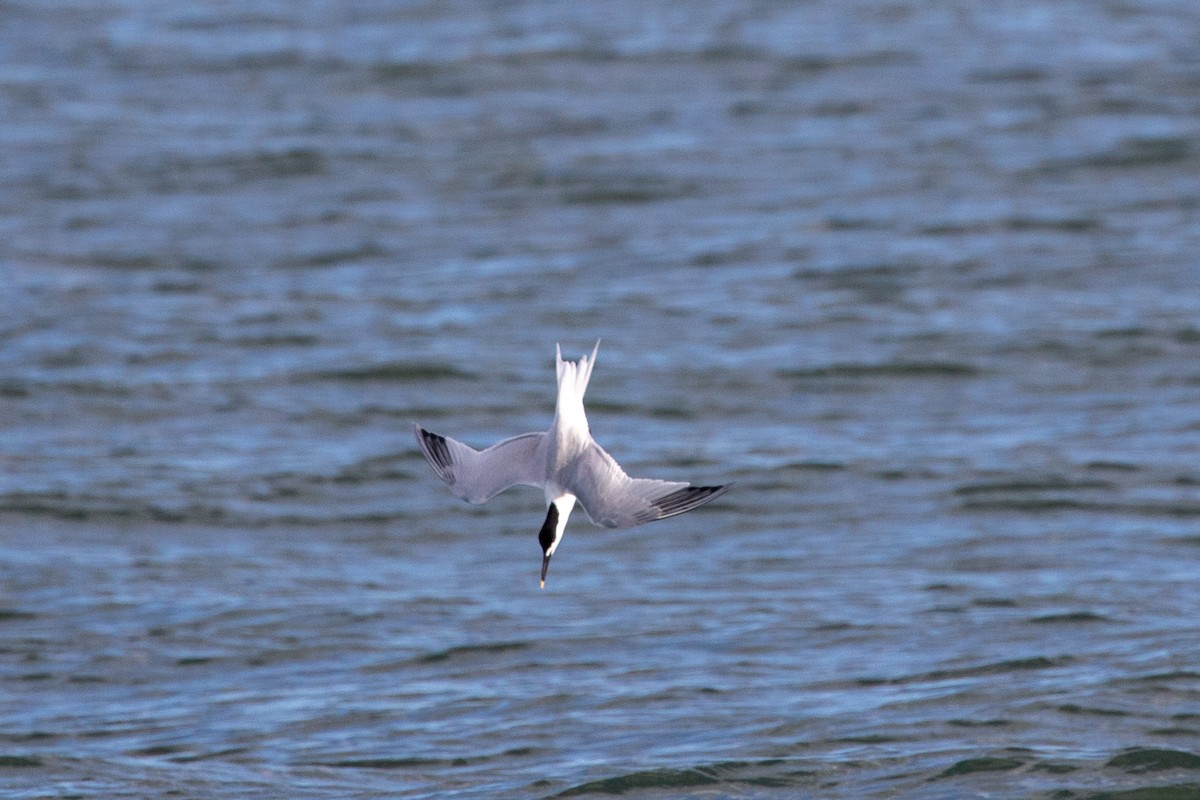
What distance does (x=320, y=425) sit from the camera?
56.0ft

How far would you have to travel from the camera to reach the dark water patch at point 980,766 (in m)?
11.4

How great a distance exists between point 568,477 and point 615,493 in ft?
0.76

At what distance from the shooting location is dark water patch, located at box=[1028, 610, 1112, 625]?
13.3 metres

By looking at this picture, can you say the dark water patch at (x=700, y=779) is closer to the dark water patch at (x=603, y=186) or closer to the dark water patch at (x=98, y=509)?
the dark water patch at (x=98, y=509)

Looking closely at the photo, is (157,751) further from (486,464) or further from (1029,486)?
(1029,486)

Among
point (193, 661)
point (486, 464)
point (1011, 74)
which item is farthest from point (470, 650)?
point (1011, 74)

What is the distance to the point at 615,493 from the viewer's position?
7711 millimetres

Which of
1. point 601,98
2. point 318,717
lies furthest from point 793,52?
point 318,717

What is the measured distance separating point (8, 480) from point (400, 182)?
6966 millimetres

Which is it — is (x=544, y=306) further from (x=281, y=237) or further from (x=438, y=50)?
(x=438, y=50)

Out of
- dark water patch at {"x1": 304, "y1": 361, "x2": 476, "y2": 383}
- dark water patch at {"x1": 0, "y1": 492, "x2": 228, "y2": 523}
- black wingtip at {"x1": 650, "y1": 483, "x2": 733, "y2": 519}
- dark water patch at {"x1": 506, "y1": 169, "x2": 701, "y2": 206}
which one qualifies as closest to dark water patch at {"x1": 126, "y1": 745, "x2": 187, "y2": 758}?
dark water patch at {"x1": 0, "y1": 492, "x2": 228, "y2": 523}

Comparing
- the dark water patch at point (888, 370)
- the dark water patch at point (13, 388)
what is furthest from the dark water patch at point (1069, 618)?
the dark water patch at point (13, 388)

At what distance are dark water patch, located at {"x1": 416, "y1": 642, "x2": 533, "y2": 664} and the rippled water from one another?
3 cm

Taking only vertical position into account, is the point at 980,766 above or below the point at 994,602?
below
